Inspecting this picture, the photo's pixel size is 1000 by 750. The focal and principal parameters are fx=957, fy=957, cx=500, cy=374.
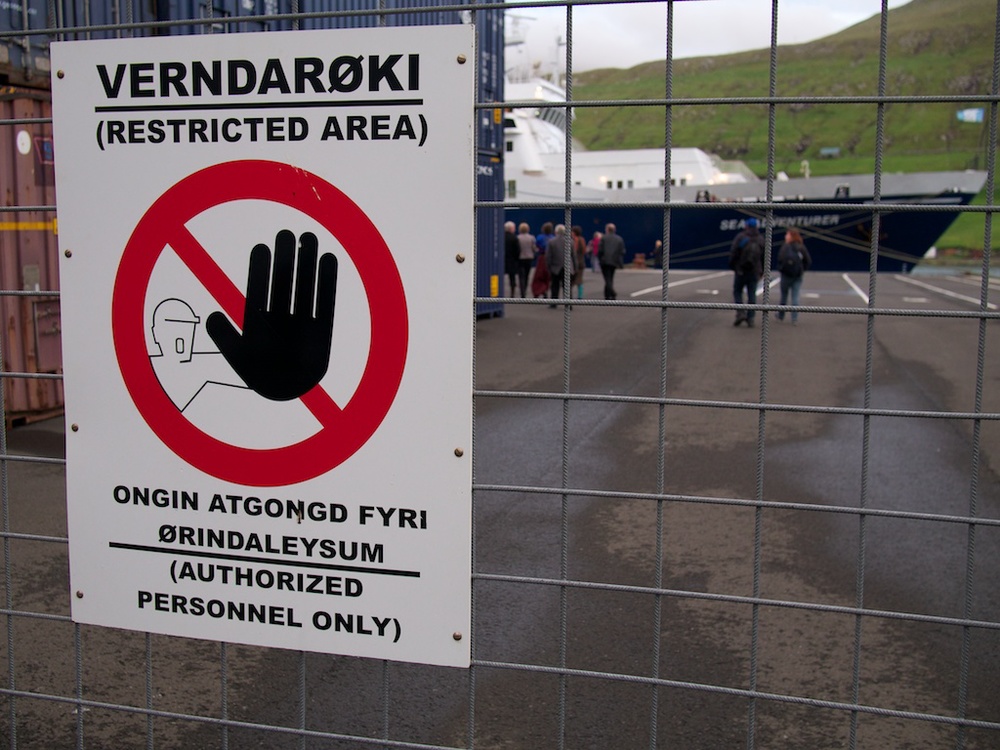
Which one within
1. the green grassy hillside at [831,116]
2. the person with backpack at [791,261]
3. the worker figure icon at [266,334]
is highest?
the green grassy hillside at [831,116]

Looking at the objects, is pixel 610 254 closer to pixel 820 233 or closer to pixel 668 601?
pixel 668 601

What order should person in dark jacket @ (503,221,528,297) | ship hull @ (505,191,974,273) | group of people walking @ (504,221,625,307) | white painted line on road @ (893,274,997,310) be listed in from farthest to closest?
ship hull @ (505,191,974,273) < white painted line on road @ (893,274,997,310) < person in dark jacket @ (503,221,528,297) < group of people walking @ (504,221,625,307)

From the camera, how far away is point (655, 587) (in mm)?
2129

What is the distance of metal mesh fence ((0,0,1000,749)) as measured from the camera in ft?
6.54

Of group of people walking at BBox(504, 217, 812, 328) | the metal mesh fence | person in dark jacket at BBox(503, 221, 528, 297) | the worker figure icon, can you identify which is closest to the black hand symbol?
the worker figure icon

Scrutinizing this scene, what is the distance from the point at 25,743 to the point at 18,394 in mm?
5569

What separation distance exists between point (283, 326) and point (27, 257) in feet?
23.1

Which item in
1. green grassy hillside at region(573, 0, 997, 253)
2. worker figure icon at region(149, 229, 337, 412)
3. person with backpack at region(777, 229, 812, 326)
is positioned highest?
green grassy hillside at region(573, 0, 997, 253)

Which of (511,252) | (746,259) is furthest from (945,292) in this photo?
(746,259)

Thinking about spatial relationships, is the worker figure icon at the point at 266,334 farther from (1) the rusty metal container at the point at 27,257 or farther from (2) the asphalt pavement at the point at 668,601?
(1) the rusty metal container at the point at 27,257

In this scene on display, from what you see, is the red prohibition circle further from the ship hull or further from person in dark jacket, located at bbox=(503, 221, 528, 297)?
the ship hull

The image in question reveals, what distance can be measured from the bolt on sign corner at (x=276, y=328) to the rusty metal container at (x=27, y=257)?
6222mm

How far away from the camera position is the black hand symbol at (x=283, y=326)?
2.14 metres

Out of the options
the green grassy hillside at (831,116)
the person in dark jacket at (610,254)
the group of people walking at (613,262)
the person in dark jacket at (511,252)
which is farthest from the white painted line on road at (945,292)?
the green grassy hillside at (831,116)
